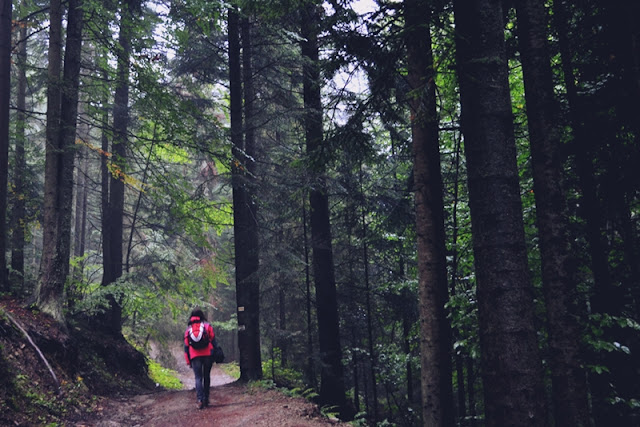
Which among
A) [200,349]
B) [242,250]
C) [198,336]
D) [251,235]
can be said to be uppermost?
[251,235]

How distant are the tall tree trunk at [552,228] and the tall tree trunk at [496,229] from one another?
1.79 feet

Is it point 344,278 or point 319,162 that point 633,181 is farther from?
point 344,278

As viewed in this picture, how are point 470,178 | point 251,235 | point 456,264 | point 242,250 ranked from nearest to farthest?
point 470,178 < point 456,264 < point 242,250 < point 251,235

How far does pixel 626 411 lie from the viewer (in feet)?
18.8

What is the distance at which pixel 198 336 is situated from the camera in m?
9.25

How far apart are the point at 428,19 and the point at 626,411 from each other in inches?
227

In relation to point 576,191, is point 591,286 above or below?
below

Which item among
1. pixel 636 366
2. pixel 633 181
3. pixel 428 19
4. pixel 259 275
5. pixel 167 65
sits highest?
pixel 167 65

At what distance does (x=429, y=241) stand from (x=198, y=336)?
5.75 m

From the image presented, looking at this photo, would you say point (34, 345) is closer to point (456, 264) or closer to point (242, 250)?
point (242, 250)

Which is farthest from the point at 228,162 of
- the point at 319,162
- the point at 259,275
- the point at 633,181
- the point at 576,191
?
the point at 633,181

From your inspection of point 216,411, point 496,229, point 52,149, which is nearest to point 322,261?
point 216,411

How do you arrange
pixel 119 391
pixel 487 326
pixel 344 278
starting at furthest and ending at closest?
pixel 344 278 < pixel 119 391 < pixel 487 326

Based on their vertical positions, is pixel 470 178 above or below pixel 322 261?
above
